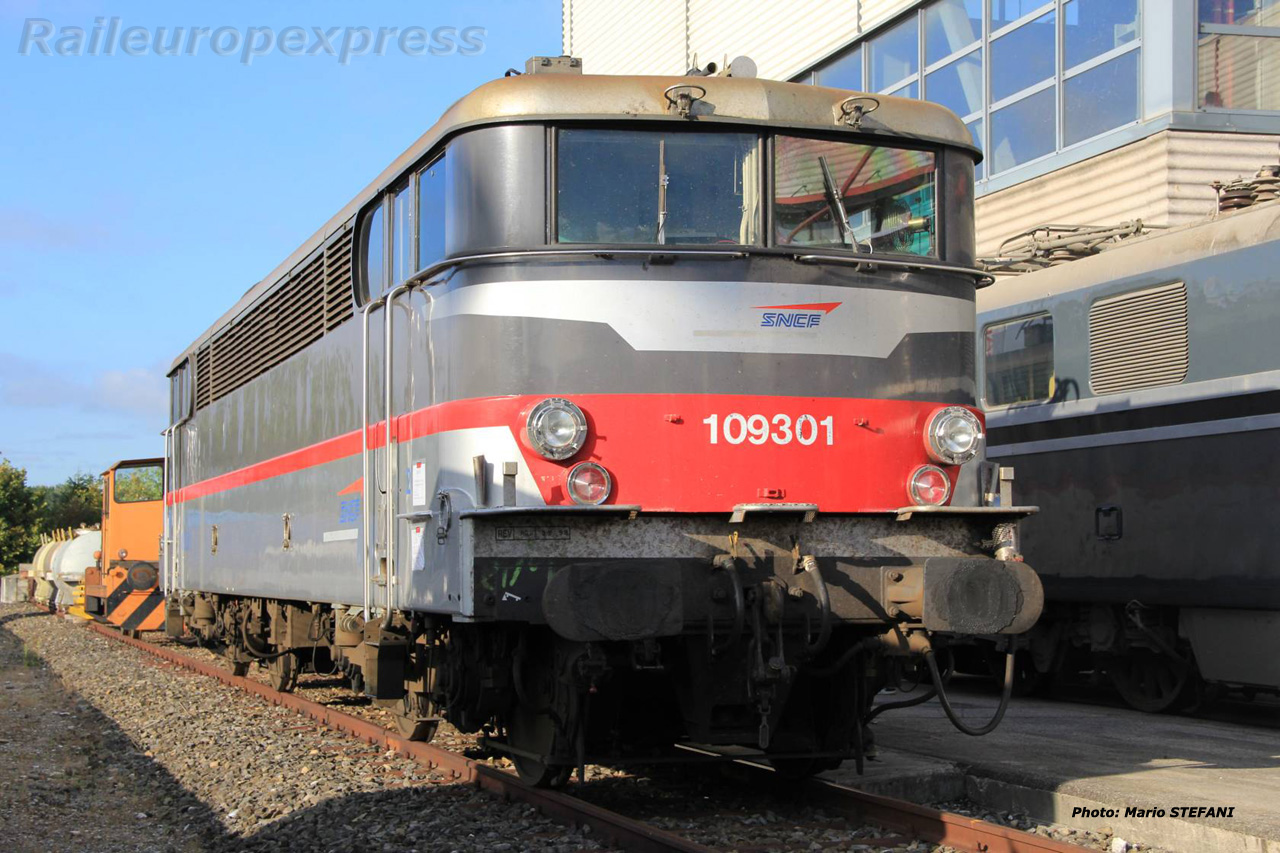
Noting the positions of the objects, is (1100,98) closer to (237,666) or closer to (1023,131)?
(1023,131)

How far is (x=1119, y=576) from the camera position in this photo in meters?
10.9

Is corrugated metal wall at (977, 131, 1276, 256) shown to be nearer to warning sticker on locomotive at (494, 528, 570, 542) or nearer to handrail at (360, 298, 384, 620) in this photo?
handrail at (360, 298, 384, 620)

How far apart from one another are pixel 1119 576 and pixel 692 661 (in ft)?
17.2

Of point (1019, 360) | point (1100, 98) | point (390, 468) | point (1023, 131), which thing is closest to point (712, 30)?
point (1023, 131)

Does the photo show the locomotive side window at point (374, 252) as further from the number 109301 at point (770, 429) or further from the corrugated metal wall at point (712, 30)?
the corrugated metal wall at point (712, 30)

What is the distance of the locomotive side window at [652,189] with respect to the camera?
692cm

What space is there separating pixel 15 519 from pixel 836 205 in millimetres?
56788

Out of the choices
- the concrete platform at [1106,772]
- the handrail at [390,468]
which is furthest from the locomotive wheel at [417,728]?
the concrete platform at [1106,772]

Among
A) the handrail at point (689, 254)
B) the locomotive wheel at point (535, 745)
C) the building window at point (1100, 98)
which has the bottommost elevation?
the locomotive wheel at point (535, 745)

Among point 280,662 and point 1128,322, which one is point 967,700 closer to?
point 1128,322

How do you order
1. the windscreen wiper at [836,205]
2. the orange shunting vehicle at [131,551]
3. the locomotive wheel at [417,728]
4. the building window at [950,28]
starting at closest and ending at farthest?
the windscreen wiper at [836,205]
the locomotive wheel at [417,728]
the building window at [950,28]
the orange shunting vehicle at [131,551]

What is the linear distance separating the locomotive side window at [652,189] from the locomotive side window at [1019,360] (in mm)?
5575

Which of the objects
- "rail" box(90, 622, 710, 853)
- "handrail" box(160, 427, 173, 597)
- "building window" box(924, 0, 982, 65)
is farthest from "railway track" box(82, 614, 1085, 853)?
"building window" box(924, 0, 982, 65)

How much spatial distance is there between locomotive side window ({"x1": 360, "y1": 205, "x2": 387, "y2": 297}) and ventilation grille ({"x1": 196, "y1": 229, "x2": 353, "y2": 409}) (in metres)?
0.26
